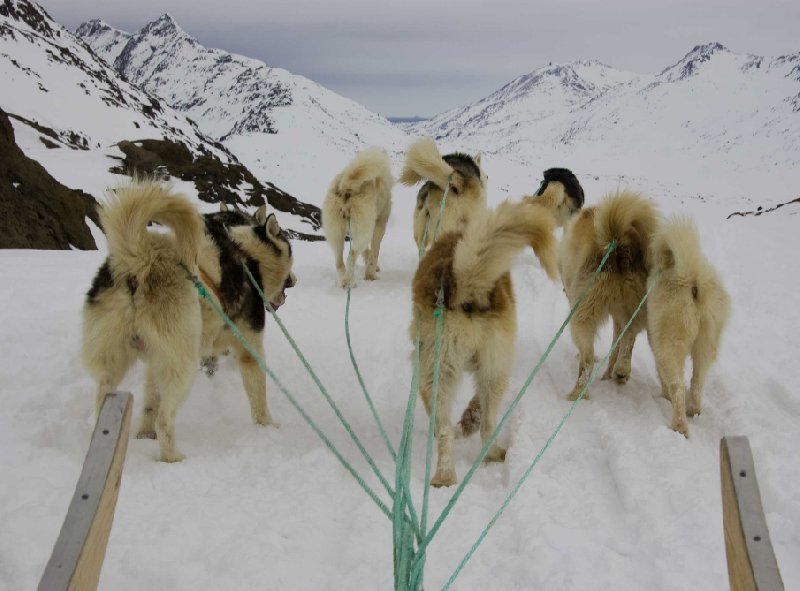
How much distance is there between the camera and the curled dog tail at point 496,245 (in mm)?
3359

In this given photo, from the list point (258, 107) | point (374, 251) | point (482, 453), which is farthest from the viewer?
point (258, 107)

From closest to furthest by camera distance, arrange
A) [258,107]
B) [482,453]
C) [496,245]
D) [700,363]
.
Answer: [482,453]
[496,245]
[700,363]
[258,107]

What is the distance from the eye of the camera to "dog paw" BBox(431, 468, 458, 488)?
356 cm

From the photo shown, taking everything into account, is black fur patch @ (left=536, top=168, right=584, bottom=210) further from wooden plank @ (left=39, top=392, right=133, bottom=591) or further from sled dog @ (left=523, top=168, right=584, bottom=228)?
wooden plank @ (left=39, top=392, right=133, bottom=591)

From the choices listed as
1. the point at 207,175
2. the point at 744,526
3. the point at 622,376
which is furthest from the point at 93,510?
the point at 207,175

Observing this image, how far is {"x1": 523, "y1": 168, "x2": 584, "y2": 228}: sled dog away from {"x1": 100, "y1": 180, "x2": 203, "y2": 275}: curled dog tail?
7.17 m

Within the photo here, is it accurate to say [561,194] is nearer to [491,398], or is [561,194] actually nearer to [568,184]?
[568,184]

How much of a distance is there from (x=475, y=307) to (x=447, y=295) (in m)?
0.18

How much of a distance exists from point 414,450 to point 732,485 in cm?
257

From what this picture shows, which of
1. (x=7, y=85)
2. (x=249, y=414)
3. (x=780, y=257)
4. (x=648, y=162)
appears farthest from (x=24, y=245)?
(x=648, y=162)

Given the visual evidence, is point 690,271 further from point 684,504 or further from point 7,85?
point 7,85

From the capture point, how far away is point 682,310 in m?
4.12

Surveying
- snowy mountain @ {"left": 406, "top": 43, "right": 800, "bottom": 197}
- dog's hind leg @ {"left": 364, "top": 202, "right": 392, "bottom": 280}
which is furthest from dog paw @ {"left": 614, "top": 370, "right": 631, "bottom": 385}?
snowy mountain @ {"left": 406, "top": 43, "right": 800, "bottom": 197}

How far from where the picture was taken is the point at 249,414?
189 inches
